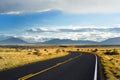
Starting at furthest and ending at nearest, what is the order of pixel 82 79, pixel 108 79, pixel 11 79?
1. pixel 108 79
2. pixel 82 79
3. pixel 11 79

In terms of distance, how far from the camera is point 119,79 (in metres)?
18.1

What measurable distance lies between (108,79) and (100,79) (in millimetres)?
636

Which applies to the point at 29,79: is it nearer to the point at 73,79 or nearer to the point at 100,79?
the point at 73,79

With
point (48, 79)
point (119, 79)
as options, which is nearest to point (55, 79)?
point (48, 79)

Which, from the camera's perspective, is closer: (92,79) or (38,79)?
(38,79)

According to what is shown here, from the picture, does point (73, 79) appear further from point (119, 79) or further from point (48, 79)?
point (119, 79)

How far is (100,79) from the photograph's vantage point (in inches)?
672

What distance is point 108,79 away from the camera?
57.0 ft

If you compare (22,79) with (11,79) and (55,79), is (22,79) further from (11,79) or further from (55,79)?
(55,79)

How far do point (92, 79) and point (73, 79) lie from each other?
1.31m

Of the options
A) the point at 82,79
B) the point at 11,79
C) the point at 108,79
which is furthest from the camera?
the point at 108,79

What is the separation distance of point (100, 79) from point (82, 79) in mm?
1423

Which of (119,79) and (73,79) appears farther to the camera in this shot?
(119,79)

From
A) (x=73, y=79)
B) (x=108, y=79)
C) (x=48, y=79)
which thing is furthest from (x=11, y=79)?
(x=108, y=79)
